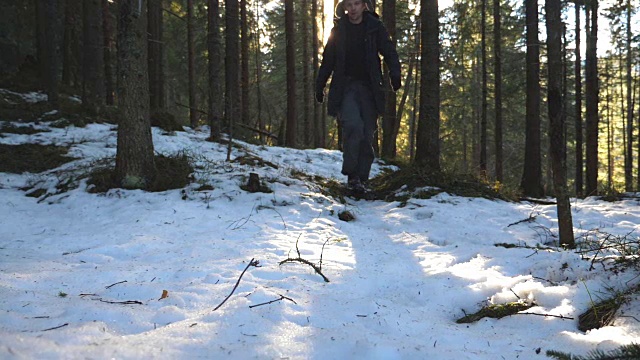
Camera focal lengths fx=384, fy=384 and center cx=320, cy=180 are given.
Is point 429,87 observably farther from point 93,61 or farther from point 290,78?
point 93,61

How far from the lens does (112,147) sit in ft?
26.1

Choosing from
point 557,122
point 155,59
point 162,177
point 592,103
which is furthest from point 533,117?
point 155,59

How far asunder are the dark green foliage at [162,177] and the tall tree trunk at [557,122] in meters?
4.45

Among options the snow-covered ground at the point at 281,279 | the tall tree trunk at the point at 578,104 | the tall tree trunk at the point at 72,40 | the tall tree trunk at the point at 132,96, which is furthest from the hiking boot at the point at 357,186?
the tall tree trunk at the point at 72,40

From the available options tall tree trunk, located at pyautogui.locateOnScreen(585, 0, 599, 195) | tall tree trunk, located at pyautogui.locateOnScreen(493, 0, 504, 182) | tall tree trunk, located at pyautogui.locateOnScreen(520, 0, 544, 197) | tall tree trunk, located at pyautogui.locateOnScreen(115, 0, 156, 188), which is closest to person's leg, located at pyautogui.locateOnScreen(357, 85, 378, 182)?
tall tree trunk, located at pyautogui.locateOnScreen(115, 0, 156, 188)

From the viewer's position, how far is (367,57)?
5.55 meters

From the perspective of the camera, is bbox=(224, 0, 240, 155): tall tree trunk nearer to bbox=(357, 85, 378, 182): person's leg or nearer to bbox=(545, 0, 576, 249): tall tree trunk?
bbox=(357, 85, 378, 182): person's leg

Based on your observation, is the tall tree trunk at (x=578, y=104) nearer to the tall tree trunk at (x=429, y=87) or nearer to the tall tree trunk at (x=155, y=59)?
the tall tree trunk at (x=429, y=87)

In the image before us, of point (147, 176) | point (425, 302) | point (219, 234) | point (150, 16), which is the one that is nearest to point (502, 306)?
point (425, 302)

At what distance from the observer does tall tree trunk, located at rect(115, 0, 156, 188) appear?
5062mm

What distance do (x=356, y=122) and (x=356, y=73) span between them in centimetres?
76

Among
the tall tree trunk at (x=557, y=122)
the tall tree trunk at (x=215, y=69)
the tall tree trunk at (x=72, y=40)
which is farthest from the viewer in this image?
the tall tree trunk at (x=72, y=40)

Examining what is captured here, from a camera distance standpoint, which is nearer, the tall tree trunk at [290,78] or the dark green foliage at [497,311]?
the dark green foliage at [497,311]

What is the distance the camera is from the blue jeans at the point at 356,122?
18.3 feet
